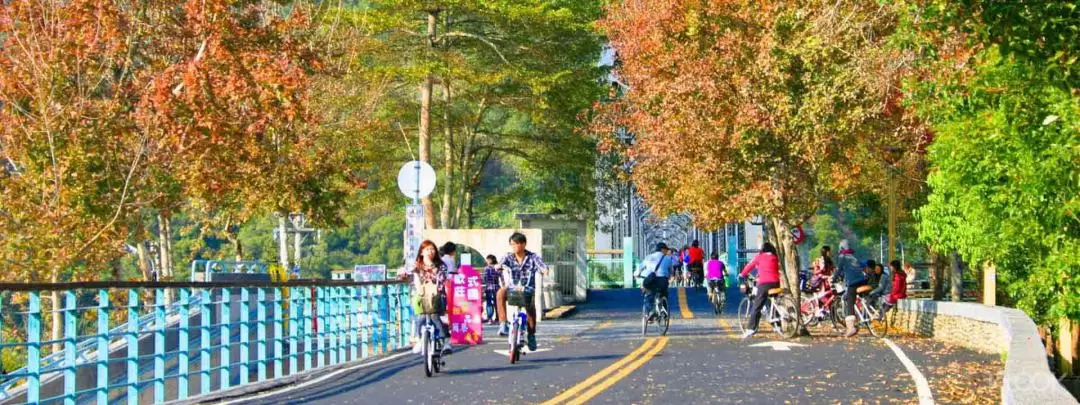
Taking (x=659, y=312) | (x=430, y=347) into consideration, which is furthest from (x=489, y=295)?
(x=430, y=347)

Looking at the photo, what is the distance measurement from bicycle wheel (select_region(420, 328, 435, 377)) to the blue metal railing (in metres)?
1.74

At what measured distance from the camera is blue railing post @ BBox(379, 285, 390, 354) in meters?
25.4

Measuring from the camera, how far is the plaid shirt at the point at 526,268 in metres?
21.2

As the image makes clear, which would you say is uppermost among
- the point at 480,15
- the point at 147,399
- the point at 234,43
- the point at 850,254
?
the point at 480,15

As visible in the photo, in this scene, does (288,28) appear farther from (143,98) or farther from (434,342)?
(434,342)

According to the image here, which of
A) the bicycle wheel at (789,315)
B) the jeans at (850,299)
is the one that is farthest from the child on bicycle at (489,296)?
the jeans at (850,299)

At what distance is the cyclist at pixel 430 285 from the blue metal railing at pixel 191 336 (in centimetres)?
146

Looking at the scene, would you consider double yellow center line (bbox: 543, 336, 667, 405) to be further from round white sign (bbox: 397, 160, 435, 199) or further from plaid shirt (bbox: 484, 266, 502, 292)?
Answer: plaid shirt (bbox: 484, 266, 502, 292)

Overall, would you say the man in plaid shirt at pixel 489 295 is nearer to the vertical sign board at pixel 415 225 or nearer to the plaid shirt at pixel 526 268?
the vertical sign board at pixel 415 225

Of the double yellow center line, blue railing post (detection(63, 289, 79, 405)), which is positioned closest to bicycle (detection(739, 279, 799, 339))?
the double yellow center line

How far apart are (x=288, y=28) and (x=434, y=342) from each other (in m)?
15.2

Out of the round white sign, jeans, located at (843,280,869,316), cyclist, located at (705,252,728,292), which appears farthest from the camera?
cyclist, located at (705,252,728,292)

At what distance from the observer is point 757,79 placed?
95.2ft

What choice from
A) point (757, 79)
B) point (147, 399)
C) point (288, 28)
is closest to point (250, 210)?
point (288, 28)
